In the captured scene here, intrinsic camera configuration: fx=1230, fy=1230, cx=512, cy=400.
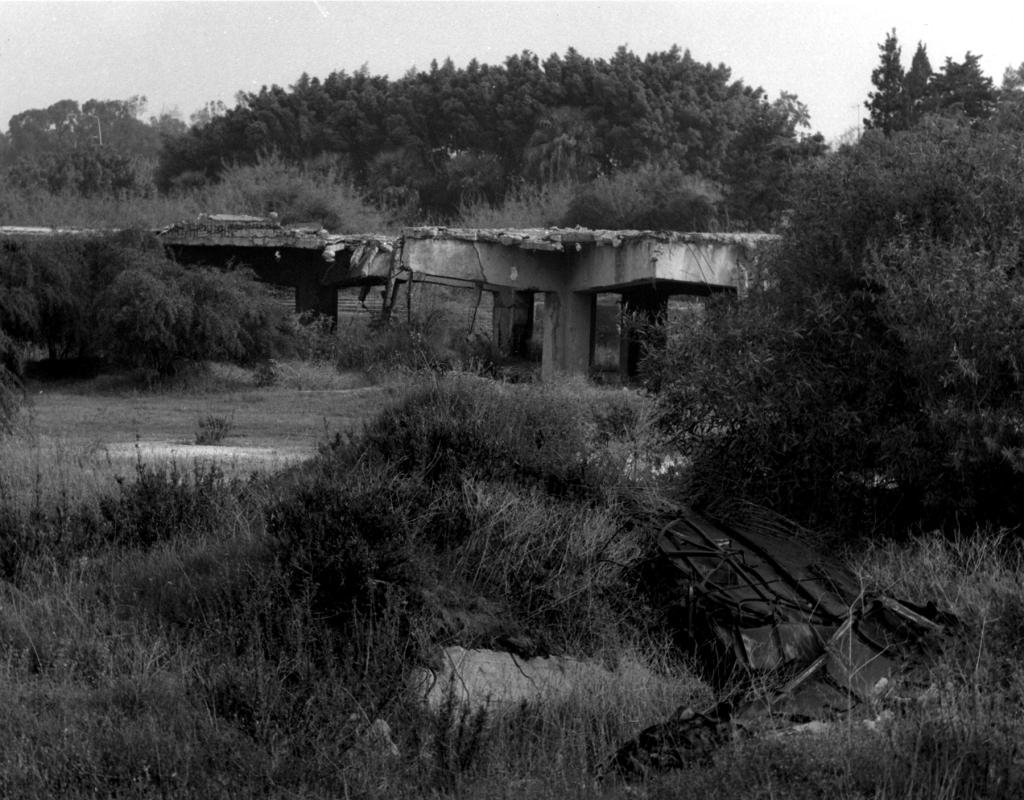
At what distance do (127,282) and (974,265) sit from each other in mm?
18072

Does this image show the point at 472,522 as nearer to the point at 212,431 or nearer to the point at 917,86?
the point at 212,431

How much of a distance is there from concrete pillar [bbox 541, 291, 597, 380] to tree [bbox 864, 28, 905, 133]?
23.0 meters

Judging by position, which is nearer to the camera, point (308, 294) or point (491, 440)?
point (491, 440)

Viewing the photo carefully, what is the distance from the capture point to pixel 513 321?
30609 millimetres

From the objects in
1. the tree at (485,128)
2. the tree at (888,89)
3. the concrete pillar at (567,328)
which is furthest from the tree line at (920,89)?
the concrete pillar at (567,328)

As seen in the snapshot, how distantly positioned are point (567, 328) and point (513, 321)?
4.10m

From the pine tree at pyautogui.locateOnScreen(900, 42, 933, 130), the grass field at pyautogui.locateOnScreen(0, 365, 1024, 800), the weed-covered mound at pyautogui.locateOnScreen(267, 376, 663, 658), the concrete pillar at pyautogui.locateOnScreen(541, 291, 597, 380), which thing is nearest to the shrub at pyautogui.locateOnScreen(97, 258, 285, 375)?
the concrete pillar at pyautogui.locateOnScreen(541, 291, 597, 380)

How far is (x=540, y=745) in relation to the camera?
7164 millimetres

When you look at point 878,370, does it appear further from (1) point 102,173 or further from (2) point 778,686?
(1) point 102,173

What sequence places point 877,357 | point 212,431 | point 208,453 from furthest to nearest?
1. point 212,431
2. point 208,453
3. point 877,357

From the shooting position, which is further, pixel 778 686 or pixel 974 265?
pixel 974 265

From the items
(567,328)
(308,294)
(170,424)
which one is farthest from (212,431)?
(308,294)

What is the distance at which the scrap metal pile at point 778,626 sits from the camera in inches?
313

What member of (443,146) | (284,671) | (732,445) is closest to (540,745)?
(284,671)
